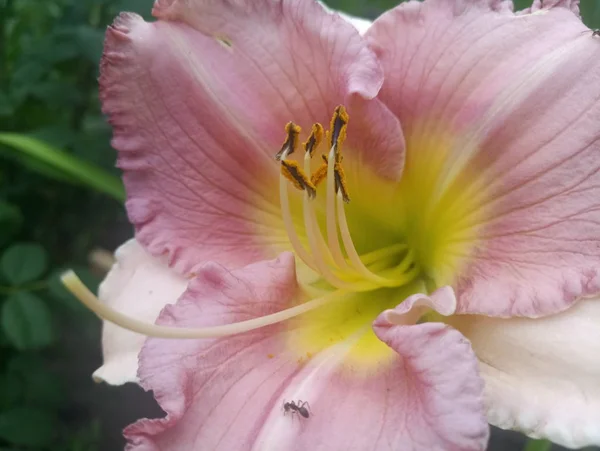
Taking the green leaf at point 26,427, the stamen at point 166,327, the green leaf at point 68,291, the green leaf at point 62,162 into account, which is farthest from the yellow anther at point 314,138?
the green leaf at point 26,427

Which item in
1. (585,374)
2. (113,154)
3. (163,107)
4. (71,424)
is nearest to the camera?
(585,374)

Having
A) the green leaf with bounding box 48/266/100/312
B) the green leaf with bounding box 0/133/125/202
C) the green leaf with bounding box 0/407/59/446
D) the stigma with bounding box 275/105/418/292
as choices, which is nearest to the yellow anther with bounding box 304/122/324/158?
the stigma with bounding box 275/105/418/292

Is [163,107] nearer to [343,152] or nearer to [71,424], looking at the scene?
[343,152]

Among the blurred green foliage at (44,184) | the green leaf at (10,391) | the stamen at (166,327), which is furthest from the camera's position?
the green leaf at (10,391)

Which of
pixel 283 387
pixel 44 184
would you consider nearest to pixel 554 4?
pixel 283 387

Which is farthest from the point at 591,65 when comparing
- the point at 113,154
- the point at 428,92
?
the point at 113,154

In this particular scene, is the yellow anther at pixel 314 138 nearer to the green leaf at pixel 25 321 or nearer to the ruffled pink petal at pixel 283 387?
the ruffled pink petal at pixel 283 387
